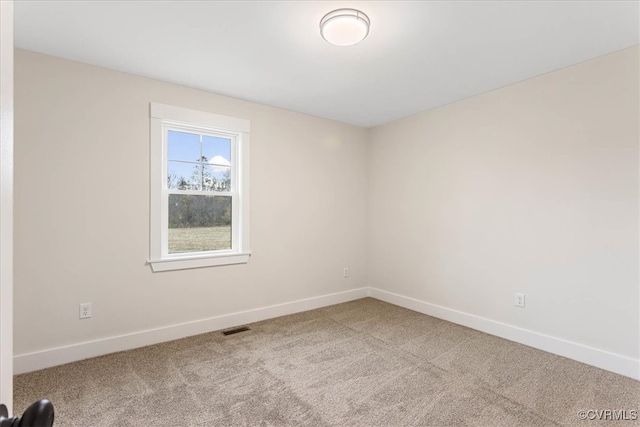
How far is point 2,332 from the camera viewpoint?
497 millimetres

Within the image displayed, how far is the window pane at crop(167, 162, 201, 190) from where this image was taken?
3.13 m

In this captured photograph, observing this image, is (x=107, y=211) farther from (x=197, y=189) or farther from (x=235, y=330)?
(x=235, y=330)

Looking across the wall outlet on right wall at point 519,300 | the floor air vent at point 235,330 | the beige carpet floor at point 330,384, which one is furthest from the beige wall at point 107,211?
the wall outlet on right wall at point 519,300

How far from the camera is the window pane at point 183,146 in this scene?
314 cm

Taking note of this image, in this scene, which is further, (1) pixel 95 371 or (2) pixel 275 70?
(2) pixel 275 70

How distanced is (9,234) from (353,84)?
294 centimetres

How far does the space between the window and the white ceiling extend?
1.34 feet

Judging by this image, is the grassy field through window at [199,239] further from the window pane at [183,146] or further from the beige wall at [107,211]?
the window pane at [183,146]

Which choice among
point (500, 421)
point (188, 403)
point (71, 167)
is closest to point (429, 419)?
point (500, 421)

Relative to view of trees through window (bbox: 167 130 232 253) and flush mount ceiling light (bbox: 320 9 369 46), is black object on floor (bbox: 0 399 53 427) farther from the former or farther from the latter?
view of trees through window (bbox: 167 130 232 253)

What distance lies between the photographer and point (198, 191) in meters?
3.29

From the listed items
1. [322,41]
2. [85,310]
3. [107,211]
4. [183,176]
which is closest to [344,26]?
[322,41]

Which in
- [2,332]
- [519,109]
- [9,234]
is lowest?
Answer: [2,332]

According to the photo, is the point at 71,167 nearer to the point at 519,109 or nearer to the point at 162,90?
the point at 162,90
